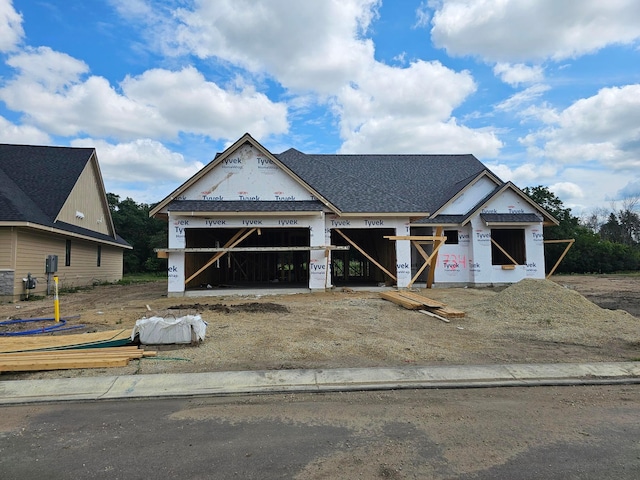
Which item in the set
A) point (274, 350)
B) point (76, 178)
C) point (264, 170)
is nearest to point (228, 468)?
point (274, 350)

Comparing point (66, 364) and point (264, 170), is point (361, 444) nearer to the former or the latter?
point (66, 364)

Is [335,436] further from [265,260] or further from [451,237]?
[265,260]

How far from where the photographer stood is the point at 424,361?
7457 mm

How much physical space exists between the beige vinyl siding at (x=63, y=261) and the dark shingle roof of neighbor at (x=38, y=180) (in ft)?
2.76

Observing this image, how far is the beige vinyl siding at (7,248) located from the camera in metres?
16.8

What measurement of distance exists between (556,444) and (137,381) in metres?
5.52

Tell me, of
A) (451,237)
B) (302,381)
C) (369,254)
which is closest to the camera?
(302,381)

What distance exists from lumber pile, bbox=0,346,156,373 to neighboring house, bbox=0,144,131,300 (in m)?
7.15

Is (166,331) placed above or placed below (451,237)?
below

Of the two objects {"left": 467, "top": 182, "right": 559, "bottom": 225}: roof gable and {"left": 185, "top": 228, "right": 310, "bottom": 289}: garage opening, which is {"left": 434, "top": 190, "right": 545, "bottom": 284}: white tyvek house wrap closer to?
{"left": 467, "top": 182, "right": 559, "bottom": 225}: roof gable

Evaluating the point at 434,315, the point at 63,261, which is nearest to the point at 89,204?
the point at 63,261

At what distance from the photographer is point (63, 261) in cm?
2183

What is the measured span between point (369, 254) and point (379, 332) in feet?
49.0

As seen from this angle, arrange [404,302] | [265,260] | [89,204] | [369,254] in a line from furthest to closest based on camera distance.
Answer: [89,204] → [265,260] → [369,254] → [404,302]
